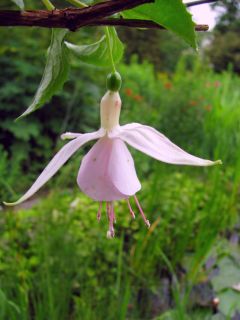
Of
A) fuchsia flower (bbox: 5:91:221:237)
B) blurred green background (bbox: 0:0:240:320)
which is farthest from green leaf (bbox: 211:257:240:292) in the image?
fuchsia flower (bbox: 5:91:221:237)

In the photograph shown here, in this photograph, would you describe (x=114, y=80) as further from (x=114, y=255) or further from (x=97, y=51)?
(x=114, y=255)

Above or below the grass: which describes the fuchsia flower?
above

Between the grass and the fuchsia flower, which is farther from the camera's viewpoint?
the grass

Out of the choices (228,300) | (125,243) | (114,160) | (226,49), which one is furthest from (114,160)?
(226,49)

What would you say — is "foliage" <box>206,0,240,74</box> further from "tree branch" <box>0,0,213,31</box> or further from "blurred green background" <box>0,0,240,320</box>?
"tree branch" <box>0,0,213,31</box>

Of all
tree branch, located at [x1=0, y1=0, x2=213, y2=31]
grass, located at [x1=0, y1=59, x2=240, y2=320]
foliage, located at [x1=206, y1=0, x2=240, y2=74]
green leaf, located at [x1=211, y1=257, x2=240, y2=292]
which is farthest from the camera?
foliage, located at [x1=206, y1=0, x2=240, y2=74]

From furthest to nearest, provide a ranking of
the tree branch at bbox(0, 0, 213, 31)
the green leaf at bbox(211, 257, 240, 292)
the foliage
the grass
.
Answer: the foliage < the green leaf at bbox(211, 257, 240, 292) < the grass < the tree branch at bbox(0, 0, 213, 31)

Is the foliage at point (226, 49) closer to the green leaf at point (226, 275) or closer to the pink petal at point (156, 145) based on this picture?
the green leaf at point (226, 275)
